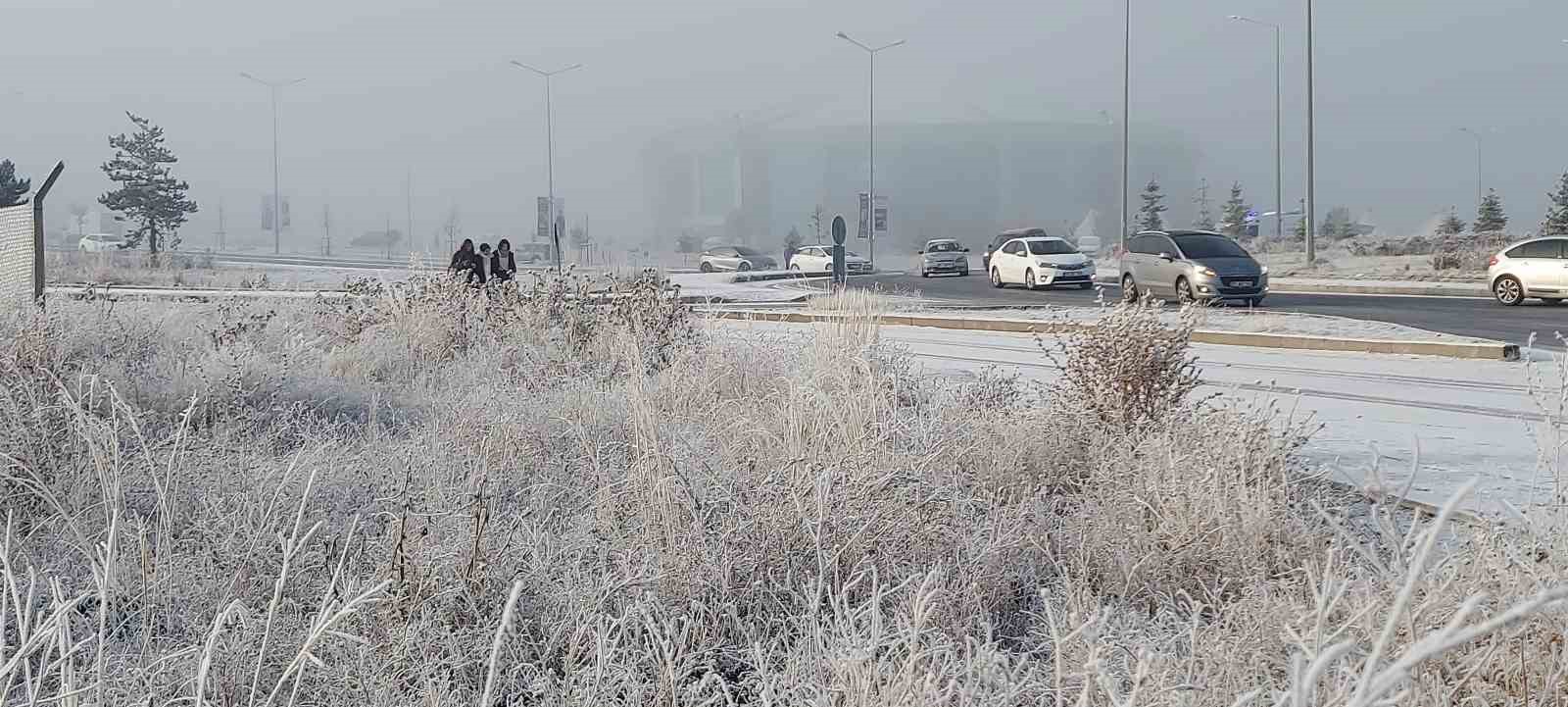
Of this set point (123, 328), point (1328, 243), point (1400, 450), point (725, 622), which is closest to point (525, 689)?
point (725, 622)

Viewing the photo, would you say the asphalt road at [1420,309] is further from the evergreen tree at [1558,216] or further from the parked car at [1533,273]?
the evergreen tree at [1558,216]

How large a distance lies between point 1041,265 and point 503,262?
19.5 m

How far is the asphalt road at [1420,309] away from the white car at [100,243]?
142 ft

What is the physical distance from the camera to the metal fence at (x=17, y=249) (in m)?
11.7

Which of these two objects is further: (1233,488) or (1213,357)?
(1213,357)

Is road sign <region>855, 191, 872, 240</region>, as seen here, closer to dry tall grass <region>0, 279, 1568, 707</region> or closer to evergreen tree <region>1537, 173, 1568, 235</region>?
evergreen tree <region>1537, 173, 1568, 235</region>

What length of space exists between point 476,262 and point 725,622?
42.7ft

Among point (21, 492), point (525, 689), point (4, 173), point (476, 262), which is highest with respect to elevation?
point (4, 173)

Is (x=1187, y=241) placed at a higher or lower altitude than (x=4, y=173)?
lower

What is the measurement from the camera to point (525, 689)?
3.92 m

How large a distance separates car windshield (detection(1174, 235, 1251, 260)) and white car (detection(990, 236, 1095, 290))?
7.52 m

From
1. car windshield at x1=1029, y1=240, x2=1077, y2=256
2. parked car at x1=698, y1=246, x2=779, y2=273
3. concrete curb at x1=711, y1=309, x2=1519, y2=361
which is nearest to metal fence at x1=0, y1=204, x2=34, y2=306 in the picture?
concrete curb at x1=711, y1=309, x2=1519, y2=361

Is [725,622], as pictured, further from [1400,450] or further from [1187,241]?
[1187,241]

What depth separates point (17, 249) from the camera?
479 inches
